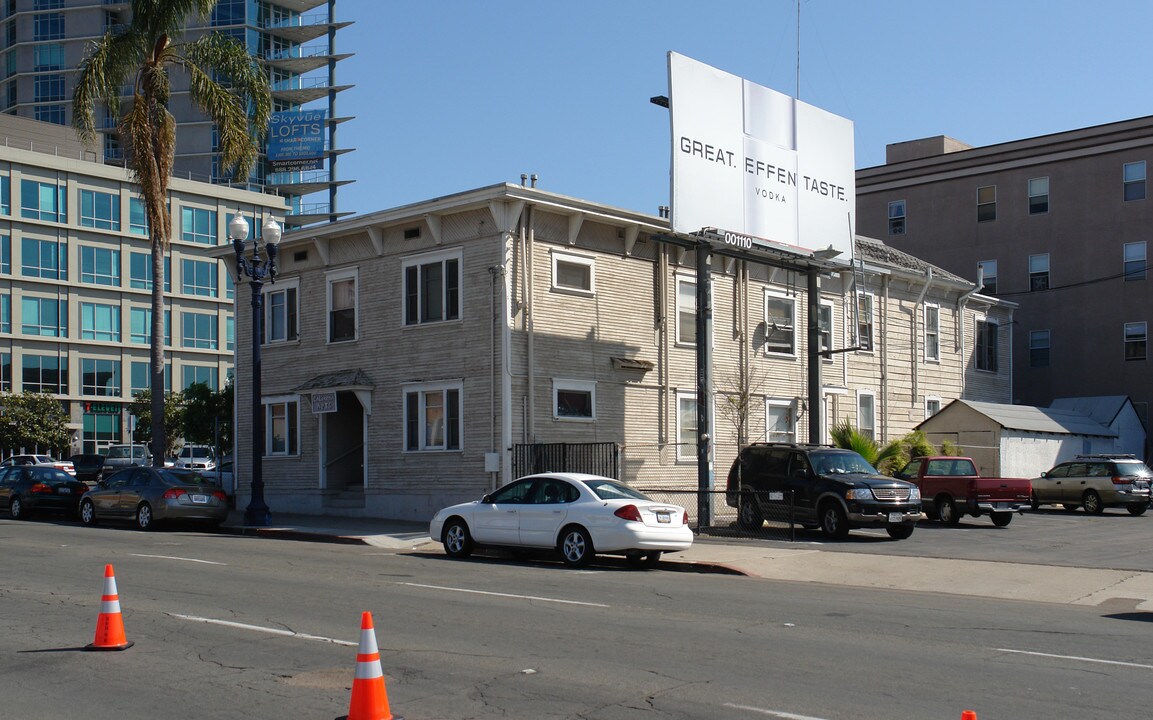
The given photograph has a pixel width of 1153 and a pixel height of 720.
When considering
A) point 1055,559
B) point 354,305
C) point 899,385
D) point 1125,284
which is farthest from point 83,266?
point 1055,559

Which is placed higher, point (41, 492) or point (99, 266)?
point (99, 266)

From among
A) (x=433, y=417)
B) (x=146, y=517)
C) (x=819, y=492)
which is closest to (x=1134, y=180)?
(x=819, y=492)

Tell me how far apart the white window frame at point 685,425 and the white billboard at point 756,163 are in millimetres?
4635

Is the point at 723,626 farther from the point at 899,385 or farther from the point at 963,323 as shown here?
the point at 963,323

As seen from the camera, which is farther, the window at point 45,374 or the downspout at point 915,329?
the window at point 45,374

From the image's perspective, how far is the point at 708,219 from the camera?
25719 mm

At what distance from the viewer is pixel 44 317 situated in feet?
227

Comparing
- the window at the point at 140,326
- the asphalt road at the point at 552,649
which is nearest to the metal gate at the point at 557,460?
the asphalt road at the point at 552,649

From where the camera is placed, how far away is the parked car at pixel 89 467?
54.0 meters

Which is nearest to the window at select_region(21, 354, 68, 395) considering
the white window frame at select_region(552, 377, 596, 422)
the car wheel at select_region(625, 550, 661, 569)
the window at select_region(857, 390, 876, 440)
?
the window at select_region(857, 390, 876, 440)

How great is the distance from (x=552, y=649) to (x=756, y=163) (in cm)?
1863

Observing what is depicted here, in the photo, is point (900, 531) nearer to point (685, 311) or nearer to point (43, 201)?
point (685, 311)

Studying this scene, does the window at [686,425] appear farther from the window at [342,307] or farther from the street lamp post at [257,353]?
the street lamp post at [257,353]

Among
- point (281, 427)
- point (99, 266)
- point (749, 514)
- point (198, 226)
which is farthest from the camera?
point (198, 226)
